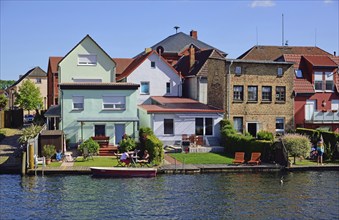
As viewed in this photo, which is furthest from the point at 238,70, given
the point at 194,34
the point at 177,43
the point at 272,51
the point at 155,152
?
the point at 194,34

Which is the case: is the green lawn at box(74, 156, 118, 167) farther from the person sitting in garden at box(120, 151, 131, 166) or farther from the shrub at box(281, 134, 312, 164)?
the shrub at box(281, 134, 312, 164)

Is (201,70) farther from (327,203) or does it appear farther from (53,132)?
(327,203)

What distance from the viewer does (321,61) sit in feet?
194

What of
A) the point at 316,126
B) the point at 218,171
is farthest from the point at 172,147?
the point at 316,126

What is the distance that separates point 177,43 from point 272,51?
48.8 ft

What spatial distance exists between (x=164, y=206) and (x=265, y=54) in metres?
53.2

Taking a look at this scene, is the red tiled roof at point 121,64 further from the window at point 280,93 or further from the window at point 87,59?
the window at point 280,93

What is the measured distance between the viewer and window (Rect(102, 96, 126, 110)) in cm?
4803

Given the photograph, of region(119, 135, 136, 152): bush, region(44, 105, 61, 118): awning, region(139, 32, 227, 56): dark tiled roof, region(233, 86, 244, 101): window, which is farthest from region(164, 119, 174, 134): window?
region(139, 32, 227, 56): dark tiled roof

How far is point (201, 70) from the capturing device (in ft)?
189

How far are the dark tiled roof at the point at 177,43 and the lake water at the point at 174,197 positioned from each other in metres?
43.8

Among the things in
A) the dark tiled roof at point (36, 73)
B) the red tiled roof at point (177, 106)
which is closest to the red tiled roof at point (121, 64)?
the red tiled roof at point (177, 106)

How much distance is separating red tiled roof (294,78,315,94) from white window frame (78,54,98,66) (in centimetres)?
2305

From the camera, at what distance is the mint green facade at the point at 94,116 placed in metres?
47.1
